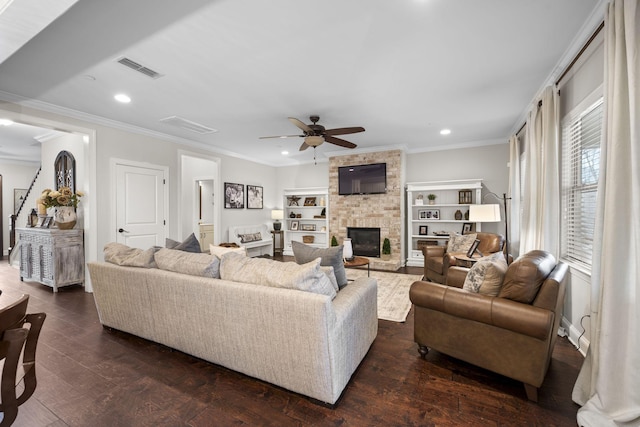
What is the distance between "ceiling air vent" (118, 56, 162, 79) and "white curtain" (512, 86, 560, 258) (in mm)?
4096

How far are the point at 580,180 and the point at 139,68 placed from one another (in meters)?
4.45

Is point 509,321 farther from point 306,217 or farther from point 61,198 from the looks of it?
point 306,217

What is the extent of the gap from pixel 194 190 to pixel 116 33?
5.56 m

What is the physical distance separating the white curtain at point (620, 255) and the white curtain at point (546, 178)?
46.9 inches

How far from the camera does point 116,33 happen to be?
2242 mm

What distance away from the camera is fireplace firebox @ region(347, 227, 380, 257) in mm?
6492

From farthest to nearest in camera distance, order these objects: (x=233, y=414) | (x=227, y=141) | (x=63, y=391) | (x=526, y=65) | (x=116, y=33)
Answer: (x=227, y=141) → (x=526, y=65) → (x=116, y=33) → (x=63, y=391) → (x=233, y=414)

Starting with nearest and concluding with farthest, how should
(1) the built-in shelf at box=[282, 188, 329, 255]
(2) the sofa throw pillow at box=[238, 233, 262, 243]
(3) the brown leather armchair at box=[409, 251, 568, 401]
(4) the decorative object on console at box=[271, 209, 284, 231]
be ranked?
(3) the brown leather armchair at box=[409, 251, 568, 401] < (2) the sofa throw pillow at box=[238, 233, 262, 243] < (1) the built-in shelf at box=[282, 188, 329, 255] < (4) the decorative object on console at box=[271, 209, 284, 231]

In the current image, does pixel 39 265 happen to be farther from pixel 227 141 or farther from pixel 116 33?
pixel 116 33

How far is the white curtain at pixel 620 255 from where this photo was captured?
1.54m

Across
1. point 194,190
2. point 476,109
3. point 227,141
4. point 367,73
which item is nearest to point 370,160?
point 476,109

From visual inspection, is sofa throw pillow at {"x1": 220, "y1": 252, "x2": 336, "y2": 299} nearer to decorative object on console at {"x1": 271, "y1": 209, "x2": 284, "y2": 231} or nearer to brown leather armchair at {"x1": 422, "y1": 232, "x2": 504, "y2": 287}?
brown leather armchair at {"x1": 422, "y1": 232, "x2": 504, "y2": 287}

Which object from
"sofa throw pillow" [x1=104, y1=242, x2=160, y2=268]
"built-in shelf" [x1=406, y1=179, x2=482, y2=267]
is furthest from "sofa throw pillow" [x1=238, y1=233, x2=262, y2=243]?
"sofa throw pillow" [x1=104, y1=242, x2=160, y2=268]

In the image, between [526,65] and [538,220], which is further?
[538,220]
